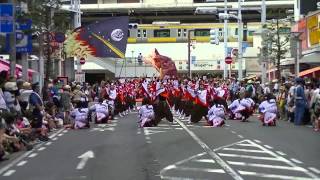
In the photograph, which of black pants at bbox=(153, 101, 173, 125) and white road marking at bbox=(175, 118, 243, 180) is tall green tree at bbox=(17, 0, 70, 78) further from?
white road marking at bbox=(175, 118, 243, 180)

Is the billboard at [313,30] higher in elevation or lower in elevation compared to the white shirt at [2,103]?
higher

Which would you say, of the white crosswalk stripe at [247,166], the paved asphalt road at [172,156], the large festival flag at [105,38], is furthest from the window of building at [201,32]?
the white crosswalk stripe at [247,166]

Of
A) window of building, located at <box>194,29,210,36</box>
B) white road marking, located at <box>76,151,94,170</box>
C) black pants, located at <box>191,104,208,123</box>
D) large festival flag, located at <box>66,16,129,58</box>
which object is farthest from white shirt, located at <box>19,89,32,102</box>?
window of building, located at <box>194,29,210,36</box>

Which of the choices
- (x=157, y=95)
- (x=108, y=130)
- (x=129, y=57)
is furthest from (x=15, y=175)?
(x=129, y=57)

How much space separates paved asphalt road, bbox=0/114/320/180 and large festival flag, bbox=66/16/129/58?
88.5ft

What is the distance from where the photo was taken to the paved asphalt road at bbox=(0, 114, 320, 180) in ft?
40.1

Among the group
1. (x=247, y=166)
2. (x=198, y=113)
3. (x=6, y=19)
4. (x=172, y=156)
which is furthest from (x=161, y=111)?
(x=247, y=166)

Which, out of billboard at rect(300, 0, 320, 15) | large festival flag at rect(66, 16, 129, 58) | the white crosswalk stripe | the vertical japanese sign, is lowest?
the white crosswalk stripe

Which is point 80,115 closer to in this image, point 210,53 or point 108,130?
point 108,130

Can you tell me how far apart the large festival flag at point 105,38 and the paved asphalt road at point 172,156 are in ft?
88.5

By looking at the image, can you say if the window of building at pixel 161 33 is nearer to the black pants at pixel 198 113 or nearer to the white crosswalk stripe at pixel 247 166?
the black pants at pixel 198 113

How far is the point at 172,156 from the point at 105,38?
117ft

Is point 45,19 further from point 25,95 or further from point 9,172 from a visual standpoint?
point 9,172

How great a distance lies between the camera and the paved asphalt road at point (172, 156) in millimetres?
12211
